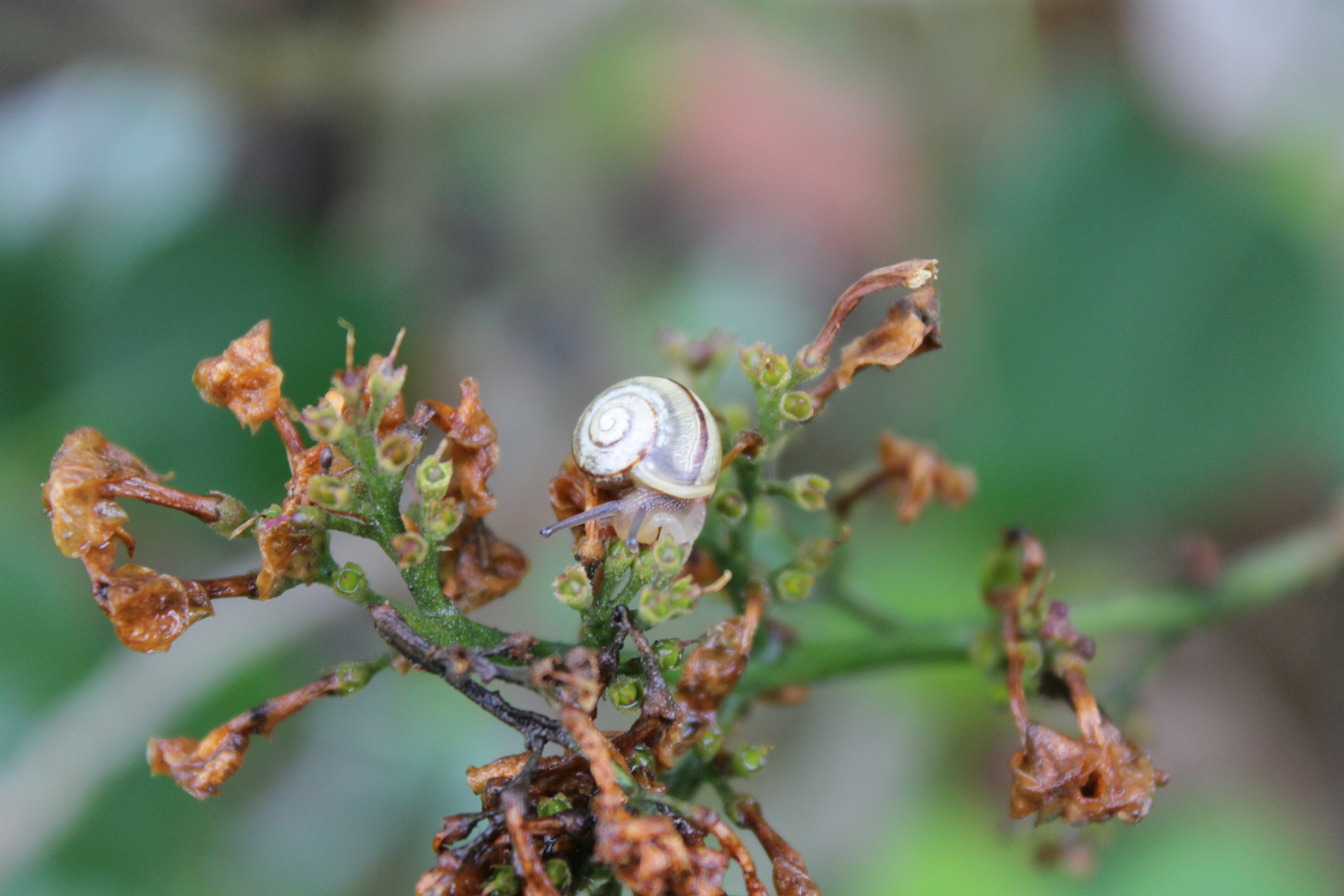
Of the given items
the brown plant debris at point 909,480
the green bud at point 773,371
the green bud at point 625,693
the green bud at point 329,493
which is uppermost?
the brown plant debris at point 909,480

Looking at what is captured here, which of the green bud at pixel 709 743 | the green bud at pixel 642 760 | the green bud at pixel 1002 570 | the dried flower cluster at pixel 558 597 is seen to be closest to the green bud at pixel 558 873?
the dried flower cluster at pixel 558 597

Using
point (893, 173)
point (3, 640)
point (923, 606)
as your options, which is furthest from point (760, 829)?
point (893, 173)

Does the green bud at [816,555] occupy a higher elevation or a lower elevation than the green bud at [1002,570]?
lower

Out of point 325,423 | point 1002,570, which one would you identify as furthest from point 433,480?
point 1002,570

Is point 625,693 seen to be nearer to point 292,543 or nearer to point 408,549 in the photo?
point 408,549

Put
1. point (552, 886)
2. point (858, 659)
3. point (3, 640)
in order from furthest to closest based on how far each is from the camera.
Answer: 1. point (3, 640)
2. point (858, 659)
3. point (552, 886)

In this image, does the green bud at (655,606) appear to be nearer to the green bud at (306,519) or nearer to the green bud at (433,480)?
the green bud at (433,480)

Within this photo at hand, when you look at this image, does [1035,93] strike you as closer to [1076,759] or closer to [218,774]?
[1076,759]
